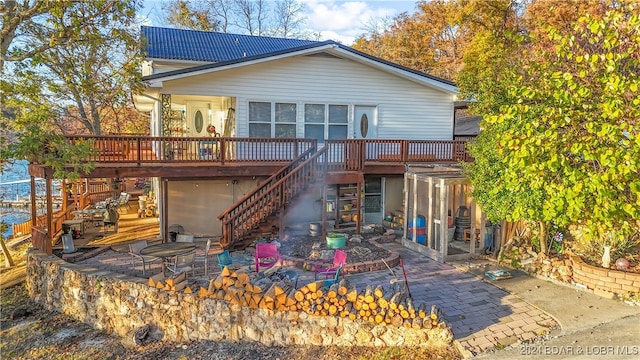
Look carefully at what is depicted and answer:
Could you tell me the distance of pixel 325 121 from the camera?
1455 cm

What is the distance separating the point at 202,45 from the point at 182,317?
1340 centimetres

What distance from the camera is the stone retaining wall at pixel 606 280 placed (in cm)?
767

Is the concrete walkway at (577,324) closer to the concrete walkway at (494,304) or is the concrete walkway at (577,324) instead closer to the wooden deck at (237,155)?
the concrete walkway at (494,304)

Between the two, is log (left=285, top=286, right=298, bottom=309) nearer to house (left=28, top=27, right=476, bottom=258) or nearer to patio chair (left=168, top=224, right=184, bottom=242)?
house (left=28, top=27, right=476, bottom=258)

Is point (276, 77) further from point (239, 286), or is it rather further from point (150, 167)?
point (239, 286)

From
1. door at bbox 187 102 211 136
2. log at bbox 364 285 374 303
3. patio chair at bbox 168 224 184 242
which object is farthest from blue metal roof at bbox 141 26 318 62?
log at bbox 364 285 374 303

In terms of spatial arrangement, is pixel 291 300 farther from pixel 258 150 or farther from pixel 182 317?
pixel 258 150

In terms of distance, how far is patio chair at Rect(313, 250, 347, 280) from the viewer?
26.7 ft

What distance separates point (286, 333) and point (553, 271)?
6.02 meters

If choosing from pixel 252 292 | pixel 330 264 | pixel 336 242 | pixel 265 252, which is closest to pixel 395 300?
pixel 252 292

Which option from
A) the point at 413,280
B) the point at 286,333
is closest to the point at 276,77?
the point at 413,280

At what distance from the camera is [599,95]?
→ 6645mm

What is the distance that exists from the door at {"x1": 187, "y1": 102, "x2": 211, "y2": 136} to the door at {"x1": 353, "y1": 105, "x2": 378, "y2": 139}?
5.78m

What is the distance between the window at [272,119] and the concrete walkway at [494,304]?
5.52m
